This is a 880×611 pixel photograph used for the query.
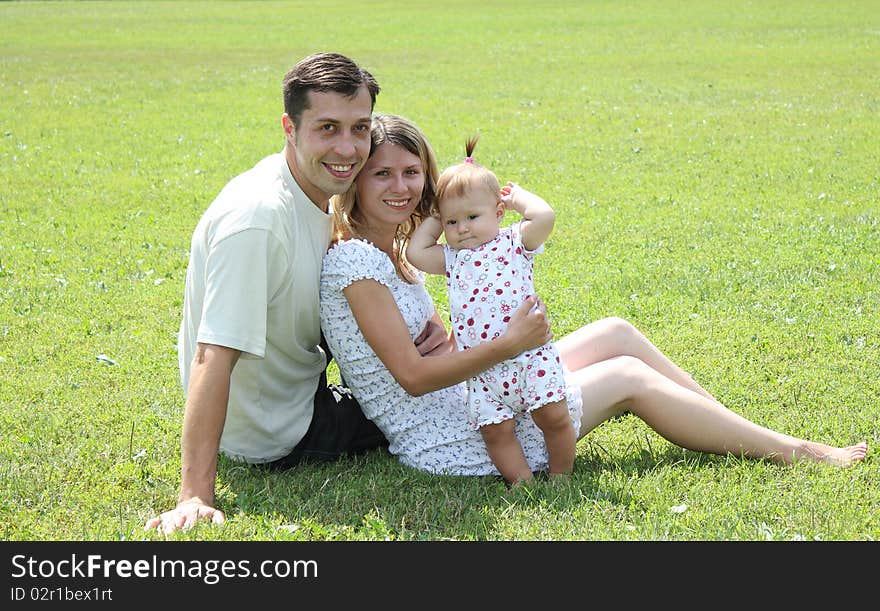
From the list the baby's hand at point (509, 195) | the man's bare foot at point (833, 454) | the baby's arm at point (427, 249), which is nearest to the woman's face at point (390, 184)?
the baby's arm at point (427, 249)

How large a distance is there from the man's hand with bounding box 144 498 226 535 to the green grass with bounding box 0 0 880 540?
2.4 inches

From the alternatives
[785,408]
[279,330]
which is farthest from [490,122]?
[279,330]

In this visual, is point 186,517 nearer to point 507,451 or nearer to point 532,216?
point 507,451

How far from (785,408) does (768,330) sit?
1258 millimetres

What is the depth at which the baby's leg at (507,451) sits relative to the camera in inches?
177

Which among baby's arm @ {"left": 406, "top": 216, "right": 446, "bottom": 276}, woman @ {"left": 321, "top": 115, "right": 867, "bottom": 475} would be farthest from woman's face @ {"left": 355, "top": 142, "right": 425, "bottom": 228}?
baby's arm @ {"left": 406, "top": 216, "right": 446, "bottom": 276}

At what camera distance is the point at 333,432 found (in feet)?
16.0

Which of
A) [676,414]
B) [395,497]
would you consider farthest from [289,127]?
[676,414]

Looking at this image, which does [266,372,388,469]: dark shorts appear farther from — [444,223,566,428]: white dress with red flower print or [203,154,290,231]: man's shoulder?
[203,154,290,231]: man's shoulder

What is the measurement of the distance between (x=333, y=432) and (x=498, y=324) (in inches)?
38.6

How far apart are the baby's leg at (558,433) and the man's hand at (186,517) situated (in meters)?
1.34

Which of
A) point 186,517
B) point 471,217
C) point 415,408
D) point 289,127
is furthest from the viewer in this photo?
point 415,408

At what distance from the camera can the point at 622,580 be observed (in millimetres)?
3656

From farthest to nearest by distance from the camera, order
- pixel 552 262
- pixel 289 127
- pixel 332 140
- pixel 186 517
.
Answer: pixel 552 262 < pixel 289 127 < pixel 332 140 < pixel 186 517
